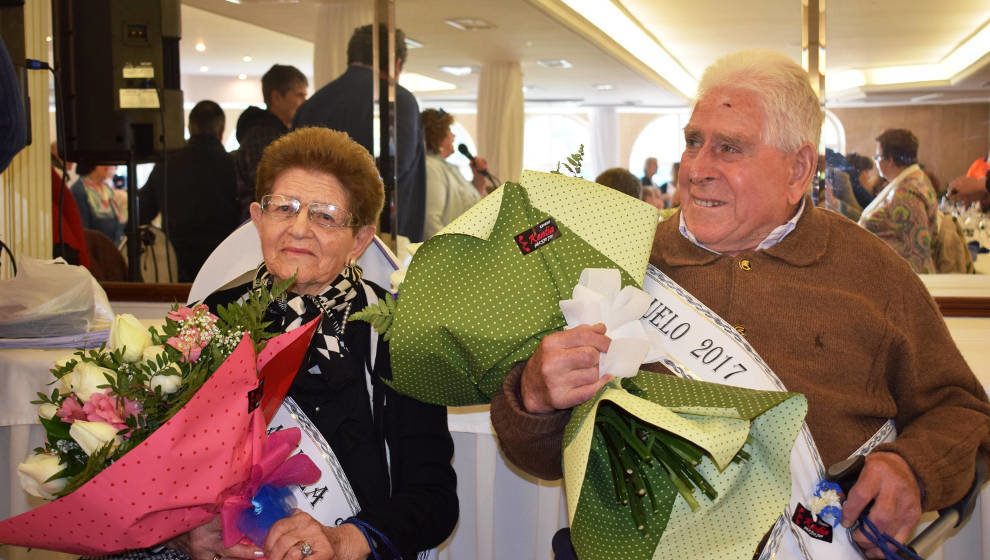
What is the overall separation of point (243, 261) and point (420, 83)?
107 inches

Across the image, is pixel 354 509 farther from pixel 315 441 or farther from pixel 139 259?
pixel 139 259

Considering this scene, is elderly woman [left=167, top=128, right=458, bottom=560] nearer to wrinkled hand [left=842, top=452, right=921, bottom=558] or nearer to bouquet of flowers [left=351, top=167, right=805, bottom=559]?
bouquet of flowers [left=351, top=167, right=805, bottom=559]

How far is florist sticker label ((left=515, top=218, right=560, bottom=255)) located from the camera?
4.59 feet

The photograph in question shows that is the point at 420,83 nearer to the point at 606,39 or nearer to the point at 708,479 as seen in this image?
the point at 606,39

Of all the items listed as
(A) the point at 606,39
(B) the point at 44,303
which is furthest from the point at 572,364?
(A) the point at 606,39

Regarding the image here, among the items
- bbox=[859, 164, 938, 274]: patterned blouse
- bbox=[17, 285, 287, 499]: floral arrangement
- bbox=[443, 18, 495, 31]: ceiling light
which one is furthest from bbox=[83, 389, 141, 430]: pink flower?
bbox=[443, 18, 495, 31]: ceiling light

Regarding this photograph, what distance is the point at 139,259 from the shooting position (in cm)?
434

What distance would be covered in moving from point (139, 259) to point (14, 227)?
684mm

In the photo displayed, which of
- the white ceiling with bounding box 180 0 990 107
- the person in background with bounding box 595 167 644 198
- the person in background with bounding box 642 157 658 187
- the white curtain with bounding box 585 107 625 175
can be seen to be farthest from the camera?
the person in background with bounding box 642 157 658 187

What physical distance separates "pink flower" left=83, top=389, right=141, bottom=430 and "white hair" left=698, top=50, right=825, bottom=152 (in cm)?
130

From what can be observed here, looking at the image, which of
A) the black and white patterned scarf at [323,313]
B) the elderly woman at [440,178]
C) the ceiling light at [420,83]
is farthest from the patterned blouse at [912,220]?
the black and white patterned scarf at [323,313]

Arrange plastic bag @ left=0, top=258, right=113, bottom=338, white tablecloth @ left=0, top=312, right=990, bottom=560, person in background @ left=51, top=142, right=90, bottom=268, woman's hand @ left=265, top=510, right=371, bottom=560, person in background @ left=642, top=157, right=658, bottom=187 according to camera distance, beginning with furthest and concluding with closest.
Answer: person in background @ left=642, top=157, right=658, bottom=187, person in background @ left=51, top=142, right=90, bottom=268, plastic bag @ left=0, top=258, right=113, bottom=338, white tablecloth @ left=0, top=312, right=990, bottom=560, woman's hand @ left=265, top=510, right=371, bottom=560

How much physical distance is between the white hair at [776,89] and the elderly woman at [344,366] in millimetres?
797

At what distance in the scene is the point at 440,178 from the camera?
451 cm
